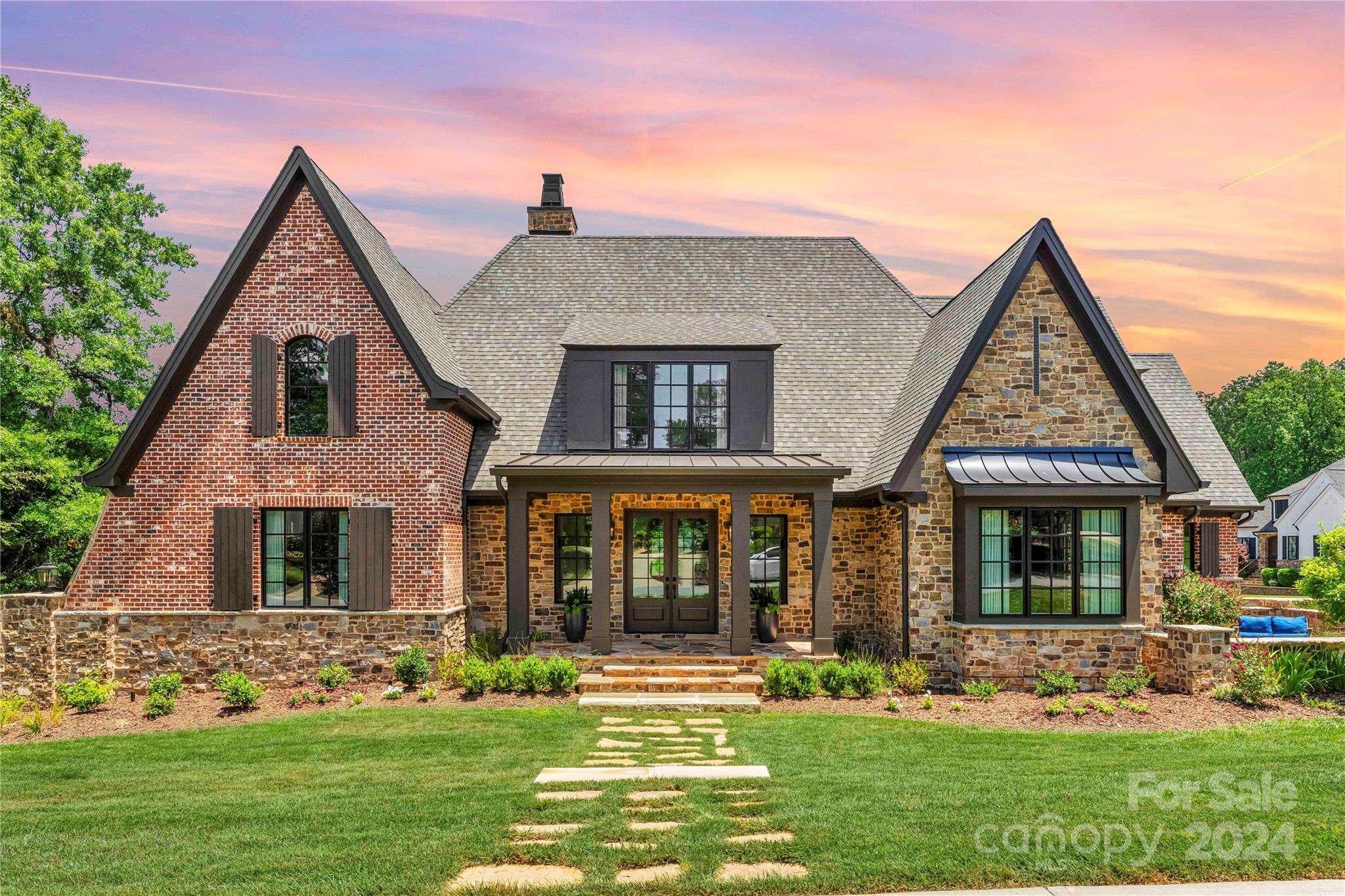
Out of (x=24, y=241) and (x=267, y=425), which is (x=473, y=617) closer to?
(x=267, y=425)

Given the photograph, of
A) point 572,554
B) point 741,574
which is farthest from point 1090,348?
point 572,554

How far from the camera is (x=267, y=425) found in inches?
548

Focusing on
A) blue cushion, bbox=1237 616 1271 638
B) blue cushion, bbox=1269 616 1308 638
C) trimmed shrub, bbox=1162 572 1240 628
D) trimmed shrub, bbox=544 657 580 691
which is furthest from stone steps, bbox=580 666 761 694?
blue cushion, bbox=1269 616 1308 638

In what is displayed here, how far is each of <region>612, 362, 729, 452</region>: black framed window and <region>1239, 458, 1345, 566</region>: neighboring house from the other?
45.9 m

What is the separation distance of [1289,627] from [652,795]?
13.5 meters

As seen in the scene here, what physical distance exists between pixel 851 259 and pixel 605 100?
1079cm

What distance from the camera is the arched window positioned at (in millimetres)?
14297

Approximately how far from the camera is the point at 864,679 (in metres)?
12.7

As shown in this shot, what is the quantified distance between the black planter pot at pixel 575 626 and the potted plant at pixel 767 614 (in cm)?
323

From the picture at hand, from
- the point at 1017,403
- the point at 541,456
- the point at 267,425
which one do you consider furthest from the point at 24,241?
the point at 1017,403

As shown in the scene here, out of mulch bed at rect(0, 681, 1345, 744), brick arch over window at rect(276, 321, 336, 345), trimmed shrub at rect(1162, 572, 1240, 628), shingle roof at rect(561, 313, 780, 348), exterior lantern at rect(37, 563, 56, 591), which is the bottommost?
mulch bed at rect(0, 681, 1345, 744)

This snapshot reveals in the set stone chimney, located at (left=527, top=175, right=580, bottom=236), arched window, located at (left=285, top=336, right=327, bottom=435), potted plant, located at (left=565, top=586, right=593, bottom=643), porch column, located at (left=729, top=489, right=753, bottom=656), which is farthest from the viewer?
stone chimney, located at (left=527, top=175, right=580, bottom=236)

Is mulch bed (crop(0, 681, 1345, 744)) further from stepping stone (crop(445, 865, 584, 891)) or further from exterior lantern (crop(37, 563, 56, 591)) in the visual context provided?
stepping stone (crop(445, 865, 584, 891))

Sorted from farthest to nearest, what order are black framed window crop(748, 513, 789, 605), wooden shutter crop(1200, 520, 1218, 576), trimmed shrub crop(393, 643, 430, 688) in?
wooden shutter crop(1200, 520, 1218, 576)
black framed window crop(748, 513, 789, 605)
trimmed shrub crop(393, 643, 430, 688)
